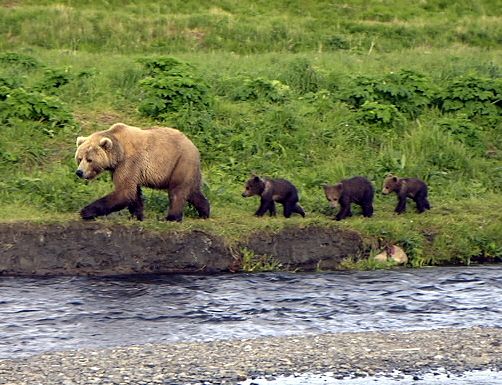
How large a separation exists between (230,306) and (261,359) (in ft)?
6.08

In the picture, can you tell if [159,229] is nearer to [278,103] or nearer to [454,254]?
[454,254]

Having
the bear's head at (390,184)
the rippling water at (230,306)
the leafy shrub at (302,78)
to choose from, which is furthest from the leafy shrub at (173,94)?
the rippling water at (230,306)

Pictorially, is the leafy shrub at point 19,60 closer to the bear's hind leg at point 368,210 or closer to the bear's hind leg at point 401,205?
the bear's hind leg at point 368,210

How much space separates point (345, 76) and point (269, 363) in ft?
34.1

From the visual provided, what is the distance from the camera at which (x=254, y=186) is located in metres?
14.3

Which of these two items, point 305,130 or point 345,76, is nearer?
point 305,130

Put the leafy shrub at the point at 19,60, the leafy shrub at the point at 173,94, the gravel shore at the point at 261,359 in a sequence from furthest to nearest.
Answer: the leafy shrub at the point at 19,60, the leafy shrub at the point at 173,94, the gravel shore at the point at 261,359

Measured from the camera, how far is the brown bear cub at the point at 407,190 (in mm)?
14605

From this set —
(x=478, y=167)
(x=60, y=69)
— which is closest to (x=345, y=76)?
(x=478, y=167)

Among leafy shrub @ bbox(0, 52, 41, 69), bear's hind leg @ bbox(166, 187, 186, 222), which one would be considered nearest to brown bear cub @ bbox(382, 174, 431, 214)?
bear's hind leg @ bbox(166, 187, 186, 222)

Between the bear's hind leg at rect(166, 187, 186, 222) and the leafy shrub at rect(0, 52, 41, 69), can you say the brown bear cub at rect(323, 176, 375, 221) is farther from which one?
the leafy shrub at rect(0, 52, 41, 69)

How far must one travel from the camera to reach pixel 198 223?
13758mm

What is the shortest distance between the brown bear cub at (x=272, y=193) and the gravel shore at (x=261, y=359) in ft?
12.4

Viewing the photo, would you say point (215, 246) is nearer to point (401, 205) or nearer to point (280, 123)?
point (401, 205)
